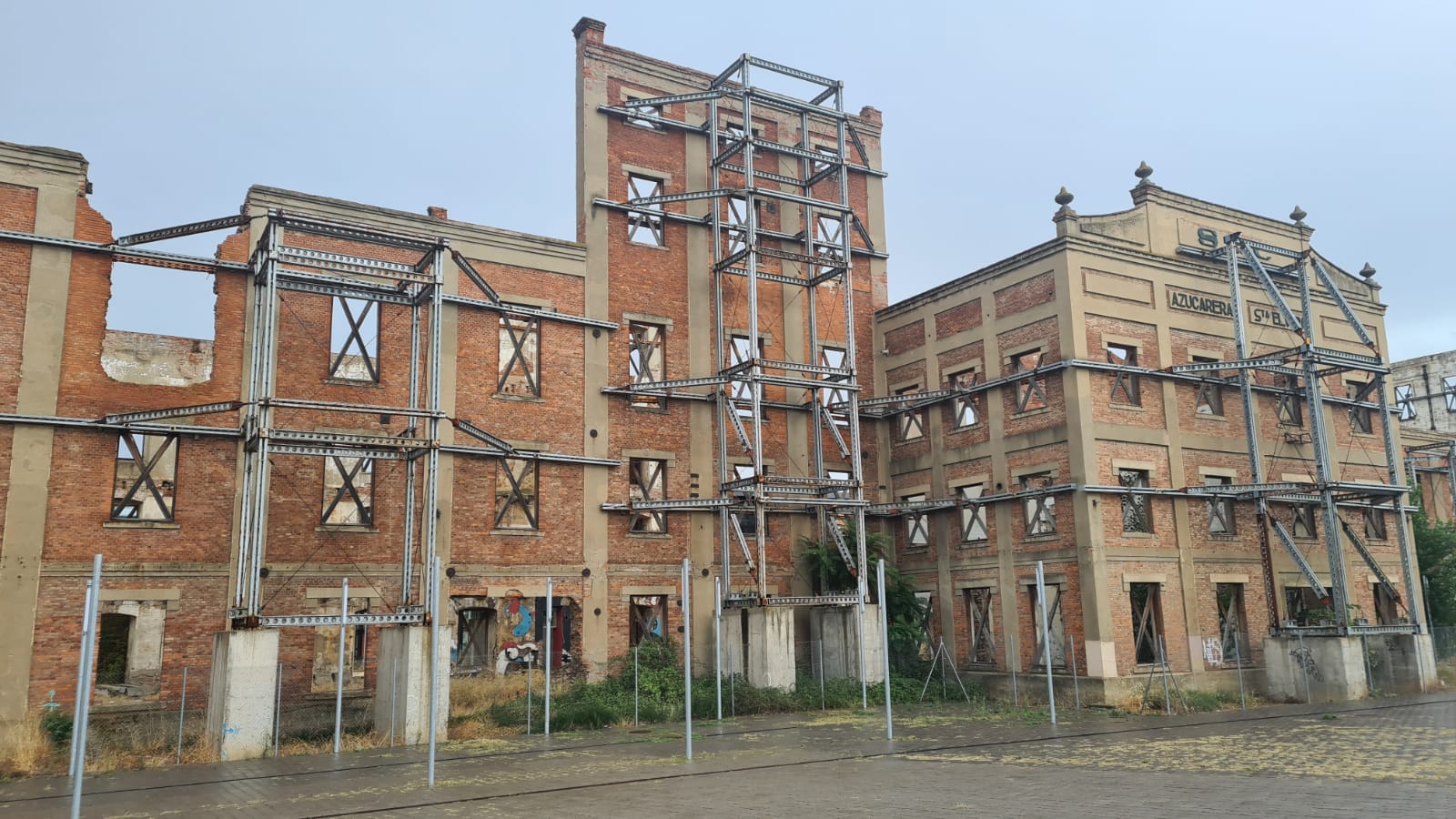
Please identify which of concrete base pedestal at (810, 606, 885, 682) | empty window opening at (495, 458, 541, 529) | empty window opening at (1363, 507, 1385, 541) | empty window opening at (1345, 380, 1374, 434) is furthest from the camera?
empty window opening at (1345, 380, 1374, 434)

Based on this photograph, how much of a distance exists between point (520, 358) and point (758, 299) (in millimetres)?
7686

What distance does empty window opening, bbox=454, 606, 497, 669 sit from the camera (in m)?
25.1

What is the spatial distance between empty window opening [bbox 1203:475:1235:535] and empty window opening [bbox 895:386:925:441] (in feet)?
25.4

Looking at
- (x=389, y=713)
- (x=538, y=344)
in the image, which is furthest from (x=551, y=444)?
(x=389, y=713)

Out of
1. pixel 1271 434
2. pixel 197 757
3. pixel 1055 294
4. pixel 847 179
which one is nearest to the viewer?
pixel 197 757

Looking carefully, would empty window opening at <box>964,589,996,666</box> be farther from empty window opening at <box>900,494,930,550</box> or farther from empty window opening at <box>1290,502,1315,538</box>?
empty window opening at <box>1290,502,1315,538</box>

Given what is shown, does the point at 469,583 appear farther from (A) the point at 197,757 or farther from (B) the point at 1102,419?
(B) the point at 1102,419

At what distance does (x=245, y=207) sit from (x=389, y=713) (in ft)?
38.2

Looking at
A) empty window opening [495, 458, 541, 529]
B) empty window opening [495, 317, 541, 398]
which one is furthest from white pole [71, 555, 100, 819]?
empty window opening [495, 317, 541, 398]

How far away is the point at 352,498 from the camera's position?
24.4 meters

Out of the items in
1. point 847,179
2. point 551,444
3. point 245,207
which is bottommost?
point 551,444

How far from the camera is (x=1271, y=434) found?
30.4 metres

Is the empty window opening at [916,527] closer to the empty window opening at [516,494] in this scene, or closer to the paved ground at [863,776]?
the paved ground at [863,776]

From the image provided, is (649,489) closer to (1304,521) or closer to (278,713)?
(278,713)
